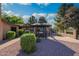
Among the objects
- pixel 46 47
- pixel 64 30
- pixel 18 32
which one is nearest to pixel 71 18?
pixel 64 30

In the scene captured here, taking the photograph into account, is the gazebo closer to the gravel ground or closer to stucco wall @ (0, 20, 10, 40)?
the gravel ground

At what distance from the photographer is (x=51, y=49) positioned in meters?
6.71

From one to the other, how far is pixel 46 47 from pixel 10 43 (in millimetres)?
1415

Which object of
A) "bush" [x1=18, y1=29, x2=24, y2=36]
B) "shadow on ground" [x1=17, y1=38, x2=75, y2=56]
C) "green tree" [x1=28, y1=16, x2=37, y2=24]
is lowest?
"shadow on ground" [x1=17, y1=38, x2=75, y2=56]

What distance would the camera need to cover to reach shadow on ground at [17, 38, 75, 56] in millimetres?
6488

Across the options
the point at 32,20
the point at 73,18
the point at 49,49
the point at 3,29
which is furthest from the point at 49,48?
the point at 3,29

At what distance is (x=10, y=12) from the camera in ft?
22.8

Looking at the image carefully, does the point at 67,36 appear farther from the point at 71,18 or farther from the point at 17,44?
the point at 17,44

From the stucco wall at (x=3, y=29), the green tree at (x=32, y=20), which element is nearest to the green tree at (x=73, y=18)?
the green tree at (x=32, y=20)

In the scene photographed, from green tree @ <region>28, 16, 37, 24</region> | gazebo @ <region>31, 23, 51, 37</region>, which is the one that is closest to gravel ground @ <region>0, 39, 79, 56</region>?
gazebo @ <region>31, 23, 51, 37</region>

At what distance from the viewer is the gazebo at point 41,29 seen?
676 centimetres

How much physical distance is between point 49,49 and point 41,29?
0.83 meters

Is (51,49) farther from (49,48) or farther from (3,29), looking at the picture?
(3,29)

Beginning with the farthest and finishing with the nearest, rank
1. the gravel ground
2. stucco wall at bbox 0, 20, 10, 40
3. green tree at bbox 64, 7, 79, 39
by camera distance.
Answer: stucco wall at bbox 0, 20, 10, 40 → green tree at bbox 64, 7, 79, 39 → the gravel ground
